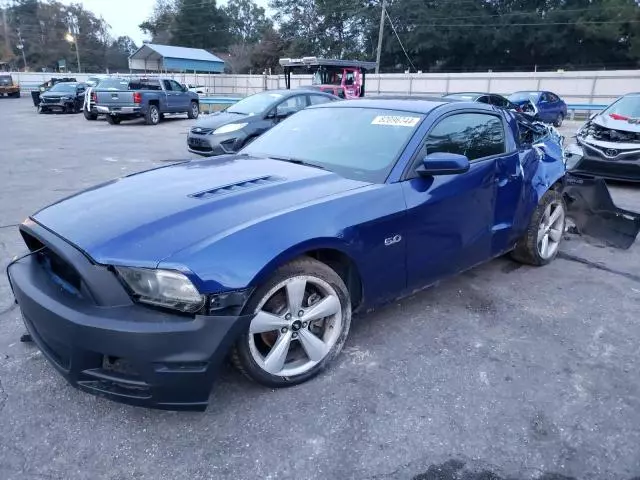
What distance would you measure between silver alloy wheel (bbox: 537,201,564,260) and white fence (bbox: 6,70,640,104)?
24969 mm

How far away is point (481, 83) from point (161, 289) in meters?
32.9

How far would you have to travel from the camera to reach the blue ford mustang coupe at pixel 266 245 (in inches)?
88.3

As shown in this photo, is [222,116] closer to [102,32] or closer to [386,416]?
[386,416]

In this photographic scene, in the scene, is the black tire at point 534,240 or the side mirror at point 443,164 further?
the black tire at point 534,240

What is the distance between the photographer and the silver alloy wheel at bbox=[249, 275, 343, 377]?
257 centimetres

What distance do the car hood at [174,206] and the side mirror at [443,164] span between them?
1.45 feet

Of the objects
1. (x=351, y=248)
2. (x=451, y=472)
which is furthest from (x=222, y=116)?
(x=451, y=472)

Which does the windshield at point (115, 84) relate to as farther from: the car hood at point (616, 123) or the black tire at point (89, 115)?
the car hood at point (616, 123)

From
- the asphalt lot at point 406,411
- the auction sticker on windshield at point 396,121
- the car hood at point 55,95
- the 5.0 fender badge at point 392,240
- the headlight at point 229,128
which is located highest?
the car hood at point 55,95

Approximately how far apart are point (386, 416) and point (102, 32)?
339 feet

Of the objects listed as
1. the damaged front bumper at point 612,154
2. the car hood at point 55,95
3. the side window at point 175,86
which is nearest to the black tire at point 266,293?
the damaged front bumper at point 612,154

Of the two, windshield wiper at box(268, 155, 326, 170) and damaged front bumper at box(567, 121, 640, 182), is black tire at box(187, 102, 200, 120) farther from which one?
windshield wiper at box(268, 155, 326, 170)

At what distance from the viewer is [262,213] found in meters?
2.60

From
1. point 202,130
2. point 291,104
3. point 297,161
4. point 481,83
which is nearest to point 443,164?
point 297,161
